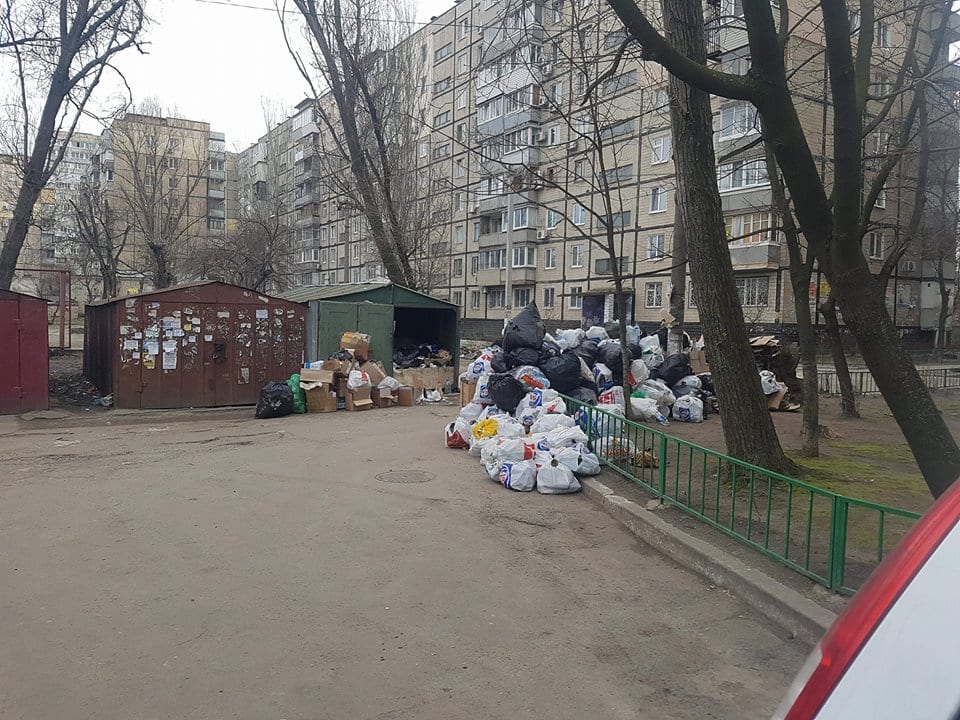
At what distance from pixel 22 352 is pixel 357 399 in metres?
6.02

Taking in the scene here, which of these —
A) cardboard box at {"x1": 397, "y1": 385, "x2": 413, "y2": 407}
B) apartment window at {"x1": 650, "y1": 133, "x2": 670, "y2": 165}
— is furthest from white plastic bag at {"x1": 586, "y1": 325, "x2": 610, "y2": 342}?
apartment window at {"x1": 650, "y1": 133, "x2": 670, "y2": 165}

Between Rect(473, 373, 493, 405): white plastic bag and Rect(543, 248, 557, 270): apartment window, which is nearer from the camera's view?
Rect(473, 373, 493, 405): white plastic bag

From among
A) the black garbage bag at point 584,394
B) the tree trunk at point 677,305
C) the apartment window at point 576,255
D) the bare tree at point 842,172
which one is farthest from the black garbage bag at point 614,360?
the apartment window at point 576,255

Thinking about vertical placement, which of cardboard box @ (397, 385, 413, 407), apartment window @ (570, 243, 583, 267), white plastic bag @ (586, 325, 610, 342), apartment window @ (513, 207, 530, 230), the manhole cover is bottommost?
the manhole cover

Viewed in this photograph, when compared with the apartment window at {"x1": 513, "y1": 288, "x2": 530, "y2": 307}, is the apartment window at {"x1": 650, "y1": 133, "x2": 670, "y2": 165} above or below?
above

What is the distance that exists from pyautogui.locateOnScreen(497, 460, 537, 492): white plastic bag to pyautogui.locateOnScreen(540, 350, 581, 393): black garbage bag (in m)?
2.89

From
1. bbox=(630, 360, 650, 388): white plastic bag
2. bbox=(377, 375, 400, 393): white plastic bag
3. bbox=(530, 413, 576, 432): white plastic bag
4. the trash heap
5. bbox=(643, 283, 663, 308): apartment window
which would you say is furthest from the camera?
bbox=(643, 283, 663, 308): apartment window

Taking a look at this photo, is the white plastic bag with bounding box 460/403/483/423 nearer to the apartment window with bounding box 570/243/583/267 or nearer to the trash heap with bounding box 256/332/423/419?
the trash heap with bounding box 256/332/423/419

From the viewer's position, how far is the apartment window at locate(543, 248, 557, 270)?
1800 inches

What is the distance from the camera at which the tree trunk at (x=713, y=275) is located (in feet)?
23.2

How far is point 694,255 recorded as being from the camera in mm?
7215

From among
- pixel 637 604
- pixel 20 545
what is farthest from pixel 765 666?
pixel 20 545

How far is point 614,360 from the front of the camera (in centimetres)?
1184

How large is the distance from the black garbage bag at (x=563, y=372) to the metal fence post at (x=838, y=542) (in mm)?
6237
